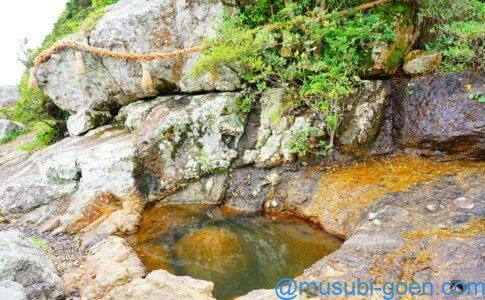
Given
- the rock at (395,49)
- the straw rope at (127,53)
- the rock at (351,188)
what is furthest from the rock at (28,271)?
the rock at (395,49)

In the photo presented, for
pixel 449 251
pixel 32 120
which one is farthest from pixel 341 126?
pixel 32 120

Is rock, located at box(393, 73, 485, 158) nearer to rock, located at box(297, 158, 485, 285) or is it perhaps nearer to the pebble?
rock, located at box(297, 158, 485, 285)

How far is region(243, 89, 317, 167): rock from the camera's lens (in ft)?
24.1

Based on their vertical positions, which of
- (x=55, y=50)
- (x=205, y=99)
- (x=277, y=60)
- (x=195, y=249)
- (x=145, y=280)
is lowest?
(x=195, y=249)

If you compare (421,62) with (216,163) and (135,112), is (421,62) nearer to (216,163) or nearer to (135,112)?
(216,163)

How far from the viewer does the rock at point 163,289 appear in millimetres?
4477

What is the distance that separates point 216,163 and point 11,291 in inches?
168

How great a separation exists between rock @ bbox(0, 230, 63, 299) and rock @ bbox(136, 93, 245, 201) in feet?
8.92

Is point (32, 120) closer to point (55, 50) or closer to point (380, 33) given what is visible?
point (55, 50)

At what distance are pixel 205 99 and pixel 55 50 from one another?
13.9 ft

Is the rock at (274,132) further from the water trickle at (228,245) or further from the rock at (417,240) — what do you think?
the rock at (417,240)

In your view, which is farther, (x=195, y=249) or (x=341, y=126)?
(x=341, y=126)

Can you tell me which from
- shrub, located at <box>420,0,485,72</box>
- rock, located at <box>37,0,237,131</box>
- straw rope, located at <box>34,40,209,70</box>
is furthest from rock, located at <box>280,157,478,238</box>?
straw rope, located at <box>34,40,209,70</box>

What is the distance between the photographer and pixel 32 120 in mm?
11836
